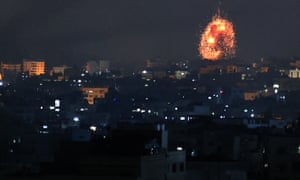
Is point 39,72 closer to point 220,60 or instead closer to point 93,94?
point 220,60

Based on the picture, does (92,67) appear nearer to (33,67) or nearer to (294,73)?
(33,67)

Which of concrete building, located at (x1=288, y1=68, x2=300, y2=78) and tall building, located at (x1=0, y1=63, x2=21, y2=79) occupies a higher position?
tall building, located at (x1=0, y1=63, x2=21, y2=79)

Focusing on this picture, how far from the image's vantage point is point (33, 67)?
110 metres

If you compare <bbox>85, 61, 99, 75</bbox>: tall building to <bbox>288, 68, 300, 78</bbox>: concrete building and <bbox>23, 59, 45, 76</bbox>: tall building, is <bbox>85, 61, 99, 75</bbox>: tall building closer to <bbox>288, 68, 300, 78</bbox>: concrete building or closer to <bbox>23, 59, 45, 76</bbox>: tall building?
<bbox>23, 59, 45, 76</bbox>: tall building

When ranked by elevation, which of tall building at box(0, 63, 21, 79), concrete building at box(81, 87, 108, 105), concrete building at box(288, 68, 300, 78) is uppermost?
tall building at box(0, 63, 21, 79)

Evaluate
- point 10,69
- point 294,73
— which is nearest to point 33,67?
point 10,69

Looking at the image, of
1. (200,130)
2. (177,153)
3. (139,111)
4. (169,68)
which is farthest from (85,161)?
(169,68)

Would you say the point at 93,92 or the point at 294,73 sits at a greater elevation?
the point at 294,73

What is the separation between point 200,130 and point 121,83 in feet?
214

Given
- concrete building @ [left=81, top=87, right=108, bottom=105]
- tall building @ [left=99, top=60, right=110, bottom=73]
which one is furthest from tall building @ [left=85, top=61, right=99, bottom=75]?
concrete building @ [left=81, top=87, right=108, bottom=105]

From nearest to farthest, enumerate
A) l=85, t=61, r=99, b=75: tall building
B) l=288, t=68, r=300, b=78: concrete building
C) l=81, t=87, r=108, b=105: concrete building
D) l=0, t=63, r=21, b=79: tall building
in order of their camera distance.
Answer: l=81, t=87, r=108, b=105: concrete building, l=288, t=68, r=300, b=78: concrete building, l=0, t=63, r=21, b=79: tall building, l=85, t=61, r=99, b=75: tall building

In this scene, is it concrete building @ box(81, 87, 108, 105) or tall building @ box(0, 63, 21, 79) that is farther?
tall building @ box(0, 63, 21, 79)

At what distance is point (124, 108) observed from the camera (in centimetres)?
6800

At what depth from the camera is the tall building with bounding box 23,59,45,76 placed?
10781cm
